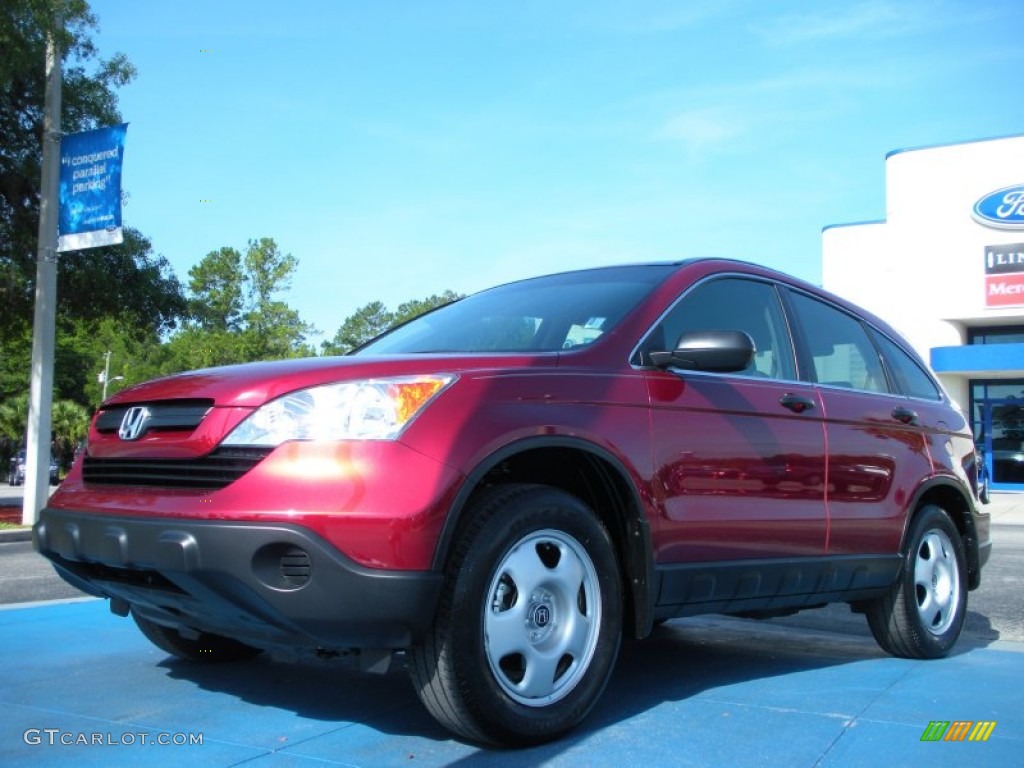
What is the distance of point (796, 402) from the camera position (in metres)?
4.25

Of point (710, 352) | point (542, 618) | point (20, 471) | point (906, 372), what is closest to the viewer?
point (542, 618)

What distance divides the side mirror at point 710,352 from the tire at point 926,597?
1797 mm

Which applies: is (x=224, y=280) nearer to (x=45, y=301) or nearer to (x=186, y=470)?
(x=45, y=301)

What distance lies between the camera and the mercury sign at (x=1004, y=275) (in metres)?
24.5

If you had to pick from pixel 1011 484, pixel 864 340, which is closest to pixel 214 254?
pixel 1011 484

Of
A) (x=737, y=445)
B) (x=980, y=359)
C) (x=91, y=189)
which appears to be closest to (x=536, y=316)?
(x=737, y=445)

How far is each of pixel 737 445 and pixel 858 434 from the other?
0.97 m

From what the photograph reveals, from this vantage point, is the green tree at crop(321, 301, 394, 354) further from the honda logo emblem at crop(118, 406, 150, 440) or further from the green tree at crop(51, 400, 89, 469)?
the honda logo emblem at crop(118, 406, 150, 440)

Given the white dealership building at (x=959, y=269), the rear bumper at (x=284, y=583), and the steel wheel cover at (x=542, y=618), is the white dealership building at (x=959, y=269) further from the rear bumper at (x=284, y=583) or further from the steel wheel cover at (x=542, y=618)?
the rear bumper at (x=284, y=583)

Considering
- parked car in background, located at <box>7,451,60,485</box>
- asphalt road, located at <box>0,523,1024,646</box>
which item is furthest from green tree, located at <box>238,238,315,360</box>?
asphalt road, located at <box>0,523,1024,646</box>

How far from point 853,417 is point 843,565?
678mm

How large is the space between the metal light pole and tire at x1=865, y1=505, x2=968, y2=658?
480 inches

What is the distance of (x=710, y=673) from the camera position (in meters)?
4.43

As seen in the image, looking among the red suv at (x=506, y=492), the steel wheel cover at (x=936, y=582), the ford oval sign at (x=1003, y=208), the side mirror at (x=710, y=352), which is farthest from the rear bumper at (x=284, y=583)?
the ford oval sign at (x=1003, y=208)
